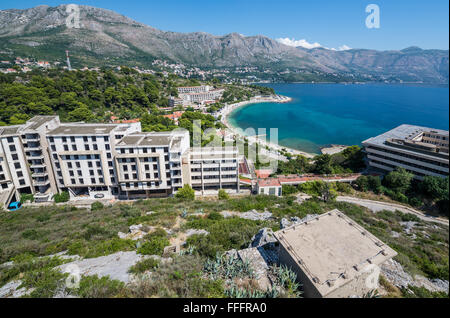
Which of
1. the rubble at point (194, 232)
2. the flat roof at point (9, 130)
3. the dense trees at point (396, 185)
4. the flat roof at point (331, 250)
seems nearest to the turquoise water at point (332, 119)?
the dense trees at point (396, 185)

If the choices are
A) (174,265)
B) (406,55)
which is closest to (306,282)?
(174,265)

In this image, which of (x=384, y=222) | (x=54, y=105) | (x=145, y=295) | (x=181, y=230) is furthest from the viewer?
(x=54, y=105)

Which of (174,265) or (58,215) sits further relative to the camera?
(58,215)

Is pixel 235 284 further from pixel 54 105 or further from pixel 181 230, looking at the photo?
pixel 54 105

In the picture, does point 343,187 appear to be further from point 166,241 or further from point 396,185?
point 166,241

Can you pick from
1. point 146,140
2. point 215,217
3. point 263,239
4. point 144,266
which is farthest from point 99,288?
point 146,140

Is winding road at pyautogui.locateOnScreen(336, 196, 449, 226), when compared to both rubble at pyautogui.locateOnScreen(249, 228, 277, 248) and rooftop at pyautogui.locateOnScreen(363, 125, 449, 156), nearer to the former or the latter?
rooftop at pyautogui.locateOnScreen(363, 125, 449, 156)

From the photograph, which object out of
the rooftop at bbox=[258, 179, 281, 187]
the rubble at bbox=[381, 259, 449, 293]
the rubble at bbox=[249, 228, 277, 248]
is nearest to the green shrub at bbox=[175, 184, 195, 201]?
the rooftop at bbox=[258, 179, 281, 187]
